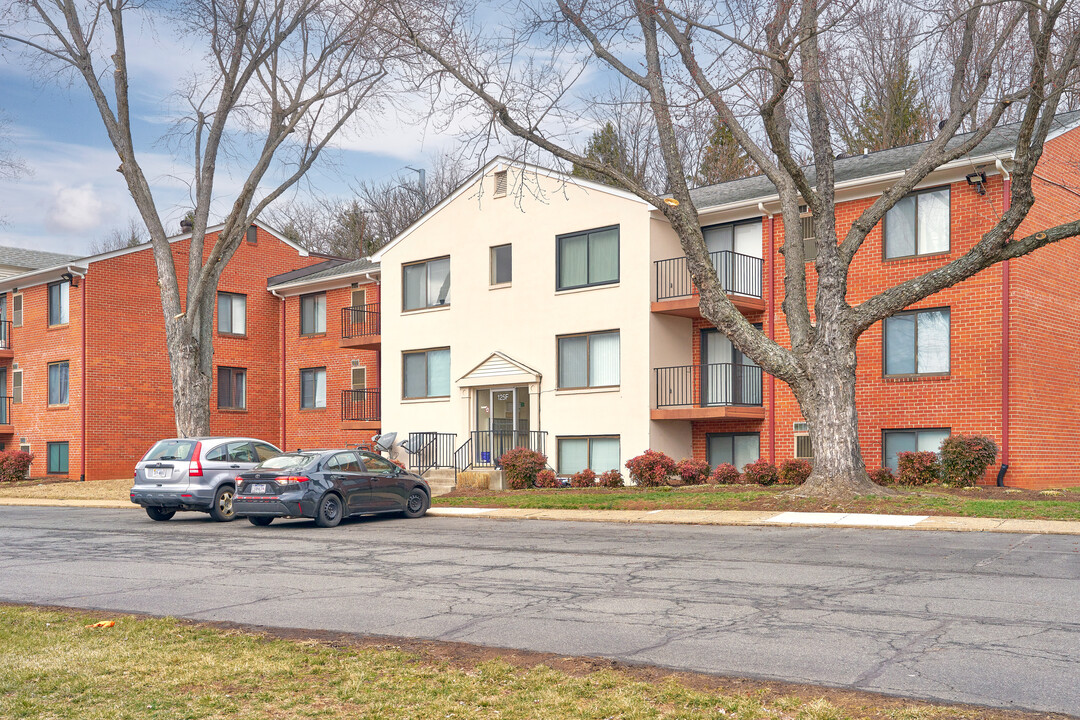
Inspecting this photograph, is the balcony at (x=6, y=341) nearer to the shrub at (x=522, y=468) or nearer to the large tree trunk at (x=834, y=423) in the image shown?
the shrub at (x=522, y=468)

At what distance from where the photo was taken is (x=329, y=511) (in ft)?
57.8

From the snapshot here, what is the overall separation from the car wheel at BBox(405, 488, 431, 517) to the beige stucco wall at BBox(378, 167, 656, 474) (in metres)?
7.90

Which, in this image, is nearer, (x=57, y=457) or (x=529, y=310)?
(x=529, y=310)

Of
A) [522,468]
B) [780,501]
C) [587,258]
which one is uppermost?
[587,258]

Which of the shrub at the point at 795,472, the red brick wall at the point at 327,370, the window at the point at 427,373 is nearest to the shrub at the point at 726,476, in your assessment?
the shrub at the point at 795,472

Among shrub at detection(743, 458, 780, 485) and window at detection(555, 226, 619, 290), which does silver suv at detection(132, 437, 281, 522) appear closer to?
shrub at detection(743, 458, 780, 485)

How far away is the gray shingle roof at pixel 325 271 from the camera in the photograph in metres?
35.1

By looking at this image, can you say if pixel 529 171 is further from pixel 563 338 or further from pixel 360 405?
pixel 360 405

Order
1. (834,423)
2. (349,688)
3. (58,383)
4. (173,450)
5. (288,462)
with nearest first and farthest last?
(349,688) → (288,462) → (834,423) → (173,450) → (58,383)

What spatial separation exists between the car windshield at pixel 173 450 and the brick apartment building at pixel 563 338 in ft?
30.3

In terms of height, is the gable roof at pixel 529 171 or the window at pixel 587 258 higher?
the gable roof at pixel 529 171

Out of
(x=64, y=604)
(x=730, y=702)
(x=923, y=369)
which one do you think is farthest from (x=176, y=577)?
(x=923, y=369)

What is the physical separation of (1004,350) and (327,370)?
2339cm

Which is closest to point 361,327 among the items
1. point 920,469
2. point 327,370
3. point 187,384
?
point 327,370
